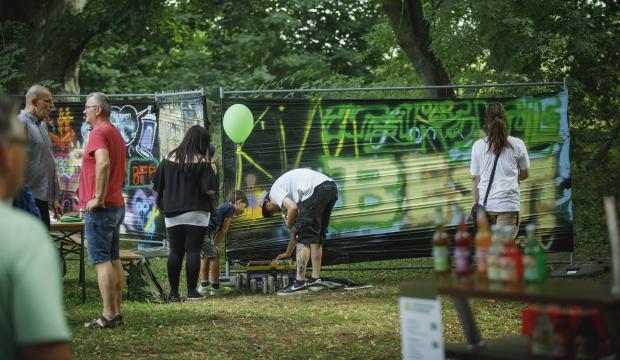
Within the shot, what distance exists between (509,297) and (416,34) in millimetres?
12756

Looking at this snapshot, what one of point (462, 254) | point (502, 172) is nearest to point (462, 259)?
point (462, 254)

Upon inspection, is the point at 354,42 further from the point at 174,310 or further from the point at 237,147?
the point at 174,310

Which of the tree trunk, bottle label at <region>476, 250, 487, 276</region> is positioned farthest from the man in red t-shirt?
the tree trunk

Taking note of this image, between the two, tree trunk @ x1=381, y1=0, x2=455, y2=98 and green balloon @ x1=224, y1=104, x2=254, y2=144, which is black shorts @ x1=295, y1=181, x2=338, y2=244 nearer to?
green balloon @ x1=224, y1=104, x2=254, y2=144

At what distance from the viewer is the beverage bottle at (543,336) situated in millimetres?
3977

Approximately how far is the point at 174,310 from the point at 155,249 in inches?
129

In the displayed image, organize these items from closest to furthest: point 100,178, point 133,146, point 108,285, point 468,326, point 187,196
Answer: point 468,326 → point 100,178 → point 108,285 → point 187,196 → point 133,146

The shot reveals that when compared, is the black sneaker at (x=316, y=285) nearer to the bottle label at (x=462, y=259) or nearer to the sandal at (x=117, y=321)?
the sandal at (x=117, y=321)

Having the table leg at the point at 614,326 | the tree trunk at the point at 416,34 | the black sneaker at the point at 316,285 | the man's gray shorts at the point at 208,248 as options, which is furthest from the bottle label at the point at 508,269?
the tree trunk at the point at 416,34

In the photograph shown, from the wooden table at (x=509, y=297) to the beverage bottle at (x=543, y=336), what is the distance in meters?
0.06

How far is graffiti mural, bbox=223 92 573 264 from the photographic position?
36.4 feet

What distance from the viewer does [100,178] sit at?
7.48 m

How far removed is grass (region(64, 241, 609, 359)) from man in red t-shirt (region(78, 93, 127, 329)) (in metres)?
0.39

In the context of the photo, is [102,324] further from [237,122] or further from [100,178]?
[237,122]
